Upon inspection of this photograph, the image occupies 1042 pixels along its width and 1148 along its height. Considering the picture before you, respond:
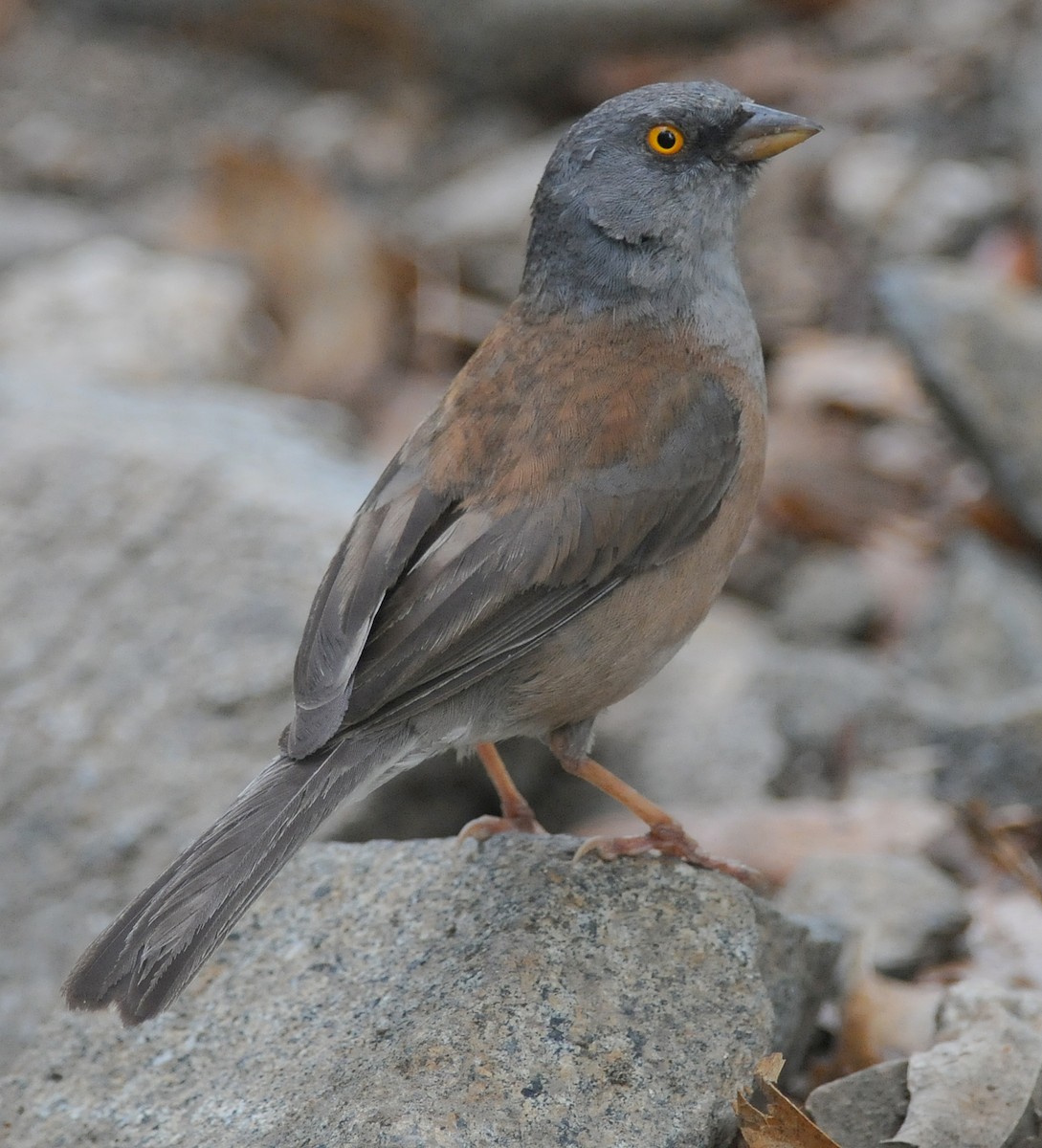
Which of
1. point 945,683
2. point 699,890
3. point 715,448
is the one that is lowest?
point 945,683

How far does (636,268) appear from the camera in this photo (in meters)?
3.83

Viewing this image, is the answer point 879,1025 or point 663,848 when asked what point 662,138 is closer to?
point 663,848

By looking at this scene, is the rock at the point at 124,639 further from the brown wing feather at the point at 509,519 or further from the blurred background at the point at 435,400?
the brown wing feather at the point at 509,519

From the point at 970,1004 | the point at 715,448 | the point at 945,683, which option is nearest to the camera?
the point at 970,1004

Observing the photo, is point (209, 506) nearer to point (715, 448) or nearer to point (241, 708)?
point (241, 708)

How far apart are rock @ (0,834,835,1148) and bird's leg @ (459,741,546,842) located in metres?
0.14

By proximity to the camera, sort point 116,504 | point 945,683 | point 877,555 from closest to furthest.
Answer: point 116,504
point 945,683
point 877,555

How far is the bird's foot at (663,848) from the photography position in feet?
11.5

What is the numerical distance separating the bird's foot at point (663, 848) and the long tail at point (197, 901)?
0.65 m

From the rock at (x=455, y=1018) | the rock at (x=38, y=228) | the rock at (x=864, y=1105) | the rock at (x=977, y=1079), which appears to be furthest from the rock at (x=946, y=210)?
the rock at (x=864, y=1105)

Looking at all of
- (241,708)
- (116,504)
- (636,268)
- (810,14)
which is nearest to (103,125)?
(810,14)

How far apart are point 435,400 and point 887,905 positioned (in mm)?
3174

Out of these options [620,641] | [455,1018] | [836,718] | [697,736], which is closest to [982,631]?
[836,718]

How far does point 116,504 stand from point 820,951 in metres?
2.75
